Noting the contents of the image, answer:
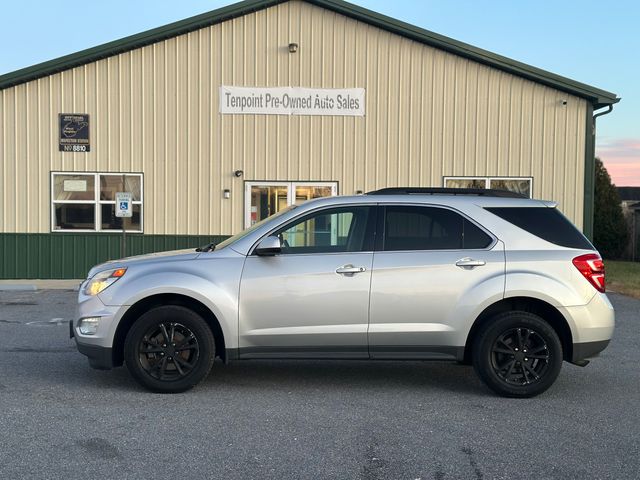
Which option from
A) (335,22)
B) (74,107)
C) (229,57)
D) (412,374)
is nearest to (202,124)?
(229,57)

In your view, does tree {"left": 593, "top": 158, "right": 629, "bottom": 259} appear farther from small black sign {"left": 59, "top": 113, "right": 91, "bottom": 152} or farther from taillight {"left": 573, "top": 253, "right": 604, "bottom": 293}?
taillight {"left": 573, "top": 253, "right": 604, "bottom": 293}

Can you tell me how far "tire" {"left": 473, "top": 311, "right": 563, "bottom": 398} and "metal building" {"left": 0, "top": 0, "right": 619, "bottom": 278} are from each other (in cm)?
918

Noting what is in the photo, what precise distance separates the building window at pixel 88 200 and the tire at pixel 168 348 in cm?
927

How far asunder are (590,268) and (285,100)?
9.89m

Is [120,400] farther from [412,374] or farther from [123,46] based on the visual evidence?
[123,46]

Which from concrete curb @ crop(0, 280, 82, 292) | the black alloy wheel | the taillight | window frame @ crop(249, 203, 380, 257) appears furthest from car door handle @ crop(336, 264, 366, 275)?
concrete curb @ crop(0, 280, 82, 292)

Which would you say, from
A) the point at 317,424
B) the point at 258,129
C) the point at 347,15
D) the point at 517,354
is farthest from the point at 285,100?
the point at 317,424

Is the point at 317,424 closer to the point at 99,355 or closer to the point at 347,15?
the point at 99,355

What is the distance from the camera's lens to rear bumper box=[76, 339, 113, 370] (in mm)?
5539

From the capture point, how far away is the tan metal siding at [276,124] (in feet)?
46.5

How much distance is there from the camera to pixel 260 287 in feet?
18.1

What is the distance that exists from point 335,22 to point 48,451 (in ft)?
39.2

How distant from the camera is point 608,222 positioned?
24281 mm

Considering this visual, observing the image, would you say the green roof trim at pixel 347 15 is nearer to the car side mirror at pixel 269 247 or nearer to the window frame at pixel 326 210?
the window frame at pixel 326 210
